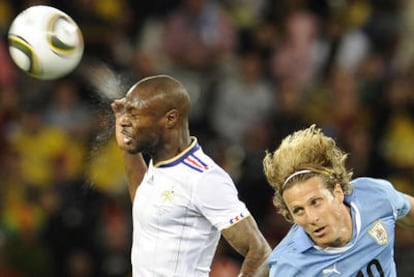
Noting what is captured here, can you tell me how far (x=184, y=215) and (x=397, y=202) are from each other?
108 cm

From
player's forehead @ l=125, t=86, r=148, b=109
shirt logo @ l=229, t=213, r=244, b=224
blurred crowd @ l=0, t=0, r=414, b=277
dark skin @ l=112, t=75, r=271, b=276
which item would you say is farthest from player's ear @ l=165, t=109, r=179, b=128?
blurred crowd @ l=0, t=0, r=414, b=277

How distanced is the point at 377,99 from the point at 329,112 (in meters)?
0.54

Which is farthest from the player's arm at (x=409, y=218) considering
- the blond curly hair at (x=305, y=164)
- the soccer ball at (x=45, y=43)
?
the soccer ball at (x=45, y=43)

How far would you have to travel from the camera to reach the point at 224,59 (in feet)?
40.1

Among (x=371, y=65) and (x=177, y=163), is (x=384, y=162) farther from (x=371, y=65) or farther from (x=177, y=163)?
(x=177, y=163)

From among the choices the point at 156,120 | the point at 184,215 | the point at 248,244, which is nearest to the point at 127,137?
the point at 156,120

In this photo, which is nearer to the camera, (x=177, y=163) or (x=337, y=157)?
(x=337, y=157)

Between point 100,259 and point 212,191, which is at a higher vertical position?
point 212,191

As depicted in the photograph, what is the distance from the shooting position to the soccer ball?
6.30 meters

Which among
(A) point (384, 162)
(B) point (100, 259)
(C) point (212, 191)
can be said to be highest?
(C) point (212, 191)

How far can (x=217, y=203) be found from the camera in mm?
5559

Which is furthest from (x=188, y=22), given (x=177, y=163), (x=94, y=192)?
(x=177, y=163)

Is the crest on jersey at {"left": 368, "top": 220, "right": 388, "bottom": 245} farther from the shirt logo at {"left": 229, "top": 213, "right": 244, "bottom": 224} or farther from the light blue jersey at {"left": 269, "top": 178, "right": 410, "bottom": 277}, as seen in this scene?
the shirt logo at {"left": 229, "top": 213, "right": 244, "bottom": 224}

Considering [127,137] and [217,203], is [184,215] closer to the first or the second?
[217,203]
